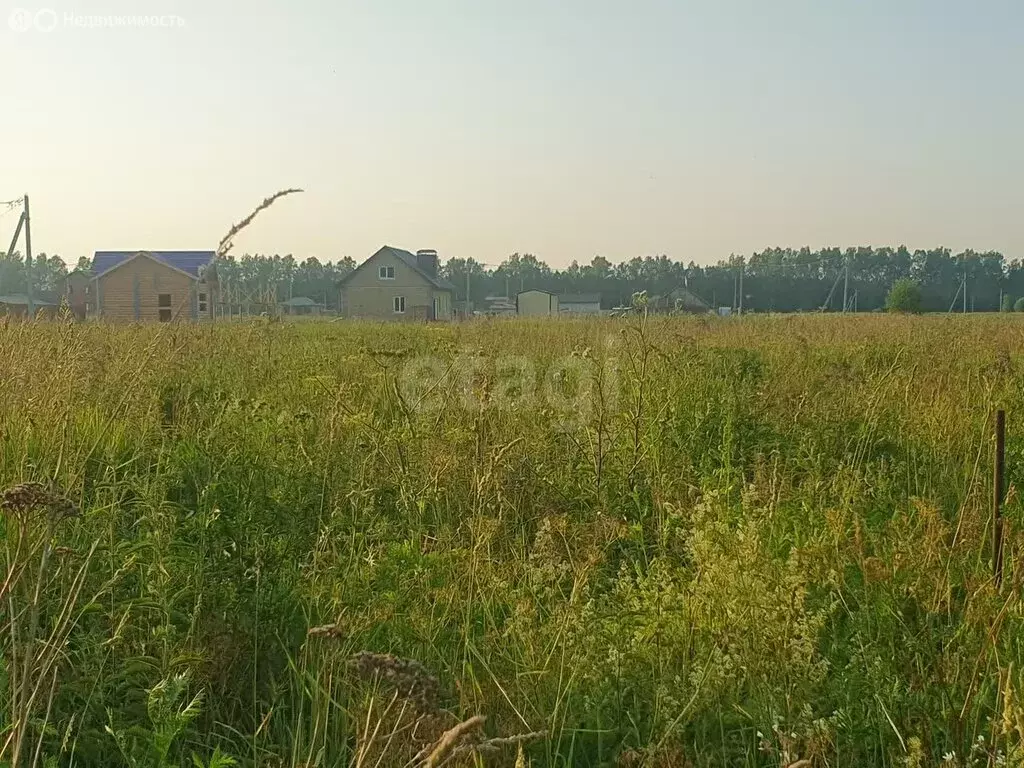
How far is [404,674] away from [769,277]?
85.4m

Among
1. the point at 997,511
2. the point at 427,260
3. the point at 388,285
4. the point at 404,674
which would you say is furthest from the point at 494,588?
the point at 427,260

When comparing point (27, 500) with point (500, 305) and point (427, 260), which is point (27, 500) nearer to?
point (427, 260)

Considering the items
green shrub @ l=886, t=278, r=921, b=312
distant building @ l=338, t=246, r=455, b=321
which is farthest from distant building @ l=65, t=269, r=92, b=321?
green shrub @ l=886, t=278, r=921, b=312

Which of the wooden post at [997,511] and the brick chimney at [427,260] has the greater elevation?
the brick chimney at [427,260]

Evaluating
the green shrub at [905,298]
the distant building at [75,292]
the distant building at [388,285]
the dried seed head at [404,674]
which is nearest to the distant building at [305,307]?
the distant building at [388,285]

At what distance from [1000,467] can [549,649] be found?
1593mm

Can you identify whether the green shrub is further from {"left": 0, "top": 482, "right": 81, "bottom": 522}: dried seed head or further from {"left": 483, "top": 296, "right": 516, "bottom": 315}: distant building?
{"left": 0, "top": 482, "right": 81, "bottom": 522}: dried seed head

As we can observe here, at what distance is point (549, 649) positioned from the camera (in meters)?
2.04

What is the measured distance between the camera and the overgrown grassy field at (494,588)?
1680 mm

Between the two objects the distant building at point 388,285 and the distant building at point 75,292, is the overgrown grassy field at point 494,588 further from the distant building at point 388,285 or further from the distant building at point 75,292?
the distant building at point 388,285

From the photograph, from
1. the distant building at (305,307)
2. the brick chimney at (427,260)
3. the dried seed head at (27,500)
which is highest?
the brick chimney at (427,260)

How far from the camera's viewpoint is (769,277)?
265 ft

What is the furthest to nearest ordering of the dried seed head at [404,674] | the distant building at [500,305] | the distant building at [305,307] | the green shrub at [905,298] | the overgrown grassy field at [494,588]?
1. the green shrub at [905,298]
2. the distant building at [305,307]
3. the distant building at [500,305]
4. the overgrown grassy field at [494,588]
5. the dried seed head at [404,674]

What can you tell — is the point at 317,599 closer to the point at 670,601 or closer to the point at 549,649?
the point at 549,649
